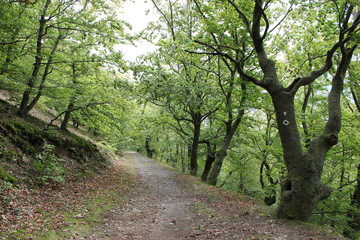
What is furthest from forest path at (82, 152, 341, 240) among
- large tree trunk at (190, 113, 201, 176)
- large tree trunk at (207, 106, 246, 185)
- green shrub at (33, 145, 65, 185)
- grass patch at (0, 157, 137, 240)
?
large tree trunk at (190, 113, 201, 176)

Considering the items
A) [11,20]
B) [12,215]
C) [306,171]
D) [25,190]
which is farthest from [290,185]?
[11,20]

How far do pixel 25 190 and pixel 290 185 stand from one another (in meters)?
8.02

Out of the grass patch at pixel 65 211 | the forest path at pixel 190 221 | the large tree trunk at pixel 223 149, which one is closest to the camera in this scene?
the grass patch at pixel 65 211

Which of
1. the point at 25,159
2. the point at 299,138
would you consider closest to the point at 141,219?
the point at 25,159

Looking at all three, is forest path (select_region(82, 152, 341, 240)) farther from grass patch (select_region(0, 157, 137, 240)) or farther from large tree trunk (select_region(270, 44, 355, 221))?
A: large tree trunk (select_region(270, 44, 355, 221))

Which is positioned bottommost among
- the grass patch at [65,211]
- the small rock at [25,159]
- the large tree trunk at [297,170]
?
the grass patch at [65,211]

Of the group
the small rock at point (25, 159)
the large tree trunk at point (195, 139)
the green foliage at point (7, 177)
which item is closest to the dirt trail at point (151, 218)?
the green foliage at point (7, 177)

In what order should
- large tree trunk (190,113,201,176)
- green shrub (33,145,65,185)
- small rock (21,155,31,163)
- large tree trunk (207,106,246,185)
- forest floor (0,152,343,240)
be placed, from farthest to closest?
1. large tree trunk (190,113,201,176)
2. large tree trunk (207,106,246,185)
3. small rock (21,155,31,163)
4. green shrub (33,145,65,185)
5. forest floor (0,152,343,240)

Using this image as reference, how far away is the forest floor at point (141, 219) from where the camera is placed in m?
5.77

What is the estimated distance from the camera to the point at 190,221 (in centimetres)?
786

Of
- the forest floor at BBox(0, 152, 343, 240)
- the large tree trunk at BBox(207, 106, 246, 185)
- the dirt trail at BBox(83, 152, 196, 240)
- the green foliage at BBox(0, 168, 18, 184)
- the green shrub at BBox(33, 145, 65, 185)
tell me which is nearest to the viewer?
the forest floor at BBox(0, 152, 343, 240)

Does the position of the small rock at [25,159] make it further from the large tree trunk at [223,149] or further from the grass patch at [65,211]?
the large tree trunk at [223,149]

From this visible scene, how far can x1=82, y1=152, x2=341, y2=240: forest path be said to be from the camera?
6.14 meters

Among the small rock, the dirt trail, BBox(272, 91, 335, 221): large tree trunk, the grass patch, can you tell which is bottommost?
the grass patch
